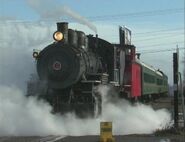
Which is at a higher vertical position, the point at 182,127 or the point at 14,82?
the point at 14,82

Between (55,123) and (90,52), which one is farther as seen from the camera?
(90,52)

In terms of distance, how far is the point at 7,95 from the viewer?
1655cm

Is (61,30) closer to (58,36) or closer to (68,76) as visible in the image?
(58,36)

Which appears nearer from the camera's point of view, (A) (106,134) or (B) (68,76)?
(A) (106,134)

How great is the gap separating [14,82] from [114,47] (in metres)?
4.13

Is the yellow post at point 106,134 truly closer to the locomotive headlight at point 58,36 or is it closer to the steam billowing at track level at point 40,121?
the steam billowing at track level at point 40,121

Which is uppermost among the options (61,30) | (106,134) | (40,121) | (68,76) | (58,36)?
(61,30)

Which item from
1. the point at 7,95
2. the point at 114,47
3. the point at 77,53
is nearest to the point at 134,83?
the point at 114,47

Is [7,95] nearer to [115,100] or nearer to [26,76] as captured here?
[26,76]

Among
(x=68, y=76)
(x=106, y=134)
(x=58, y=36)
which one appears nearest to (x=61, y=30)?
(x=58, y=36)

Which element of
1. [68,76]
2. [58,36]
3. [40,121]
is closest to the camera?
[40,121]

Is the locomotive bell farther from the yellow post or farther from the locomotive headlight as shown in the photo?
the yellow post

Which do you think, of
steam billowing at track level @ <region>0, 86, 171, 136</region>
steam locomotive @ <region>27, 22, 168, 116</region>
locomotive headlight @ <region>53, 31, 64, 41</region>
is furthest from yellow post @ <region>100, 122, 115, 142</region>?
locomotive headlight @ <region>53, 31, 64, 41</region>

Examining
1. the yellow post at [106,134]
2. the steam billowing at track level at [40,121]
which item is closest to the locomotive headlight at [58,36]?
the steam billowing at track level at [40,121]
